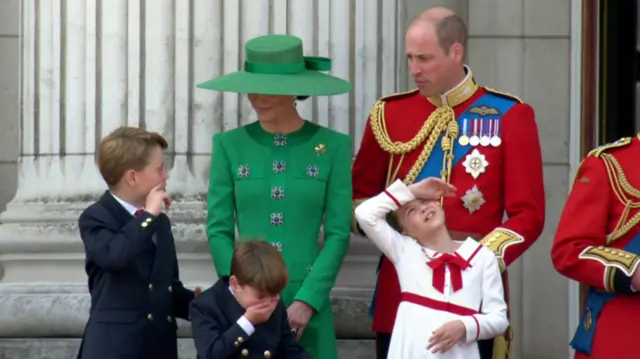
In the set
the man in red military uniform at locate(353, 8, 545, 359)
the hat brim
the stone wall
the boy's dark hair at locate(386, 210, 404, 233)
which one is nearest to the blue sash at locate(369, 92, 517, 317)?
the man in red military uniform at locate(353, 8, 545, 359)

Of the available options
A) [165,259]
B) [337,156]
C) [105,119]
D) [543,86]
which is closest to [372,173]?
[337,156]

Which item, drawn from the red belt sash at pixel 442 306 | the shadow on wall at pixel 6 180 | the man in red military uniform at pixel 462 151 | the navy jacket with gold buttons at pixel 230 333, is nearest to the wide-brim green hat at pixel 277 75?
the man in red military uniform at pixel 462 151

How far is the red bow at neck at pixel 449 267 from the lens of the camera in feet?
17.8

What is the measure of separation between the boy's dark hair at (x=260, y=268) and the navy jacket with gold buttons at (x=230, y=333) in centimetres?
10

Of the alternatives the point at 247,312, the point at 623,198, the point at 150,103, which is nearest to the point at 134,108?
the point at 150,103

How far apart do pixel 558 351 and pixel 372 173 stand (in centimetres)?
203

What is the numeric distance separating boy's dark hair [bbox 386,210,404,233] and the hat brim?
487 millimetres

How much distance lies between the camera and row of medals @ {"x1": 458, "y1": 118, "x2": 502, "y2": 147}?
5.73 m

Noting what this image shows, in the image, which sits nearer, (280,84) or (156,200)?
(156,200)

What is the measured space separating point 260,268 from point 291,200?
19.0 inches

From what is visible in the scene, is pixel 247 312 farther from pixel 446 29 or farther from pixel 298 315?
pixel 446 29

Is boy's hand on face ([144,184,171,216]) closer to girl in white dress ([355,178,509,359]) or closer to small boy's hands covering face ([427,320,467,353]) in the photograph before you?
girl in white dress ([355,178,509,359])

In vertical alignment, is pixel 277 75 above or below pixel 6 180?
above

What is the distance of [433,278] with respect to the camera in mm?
5465
